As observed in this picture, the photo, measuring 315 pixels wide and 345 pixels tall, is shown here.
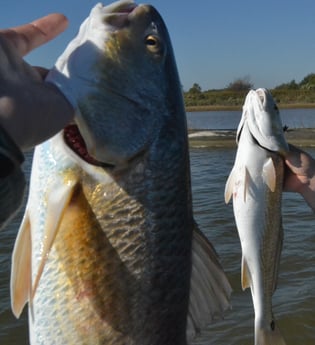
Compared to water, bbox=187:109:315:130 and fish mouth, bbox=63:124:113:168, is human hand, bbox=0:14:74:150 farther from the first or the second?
water, bbox=187:109:315:130

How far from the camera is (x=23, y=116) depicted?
1.28m

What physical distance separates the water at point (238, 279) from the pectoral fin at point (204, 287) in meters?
2.42

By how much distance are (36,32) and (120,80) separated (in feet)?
0.95

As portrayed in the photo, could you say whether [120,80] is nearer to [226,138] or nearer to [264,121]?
[264,121]

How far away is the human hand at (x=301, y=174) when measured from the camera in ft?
11.2

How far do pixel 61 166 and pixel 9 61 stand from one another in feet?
1.51

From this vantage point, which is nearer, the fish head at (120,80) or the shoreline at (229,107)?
the fish head at (120,80)

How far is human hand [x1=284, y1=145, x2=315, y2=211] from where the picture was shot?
3424mm

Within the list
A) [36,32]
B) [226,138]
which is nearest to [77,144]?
[36,32]

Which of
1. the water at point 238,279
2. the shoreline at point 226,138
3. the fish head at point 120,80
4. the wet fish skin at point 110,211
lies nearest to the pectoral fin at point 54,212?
the wet fish skin at point 110,211

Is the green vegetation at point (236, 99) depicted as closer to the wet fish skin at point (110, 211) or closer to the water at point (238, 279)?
the water at point (238, 279)

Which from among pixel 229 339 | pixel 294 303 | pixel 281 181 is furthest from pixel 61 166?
pixel 294 303

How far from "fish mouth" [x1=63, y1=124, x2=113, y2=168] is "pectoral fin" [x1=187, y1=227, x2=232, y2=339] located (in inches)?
16.5

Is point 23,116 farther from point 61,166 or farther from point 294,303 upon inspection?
point 294,303
